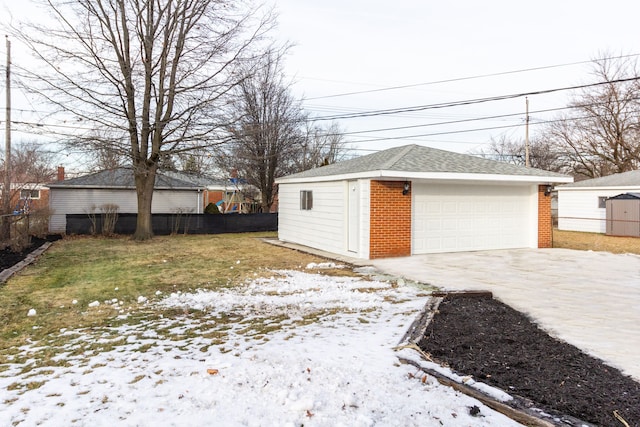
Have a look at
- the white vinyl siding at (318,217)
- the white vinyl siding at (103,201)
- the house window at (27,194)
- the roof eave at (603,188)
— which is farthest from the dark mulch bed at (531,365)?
the white vinyl siding at (103,201)

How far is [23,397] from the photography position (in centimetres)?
296

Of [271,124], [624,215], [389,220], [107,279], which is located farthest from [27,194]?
[624,215]

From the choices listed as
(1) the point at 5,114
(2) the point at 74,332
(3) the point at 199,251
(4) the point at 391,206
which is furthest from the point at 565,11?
(1) the point at 5,114

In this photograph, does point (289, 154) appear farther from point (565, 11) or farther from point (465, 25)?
point (565, 11)

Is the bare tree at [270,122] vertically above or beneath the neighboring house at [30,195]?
above

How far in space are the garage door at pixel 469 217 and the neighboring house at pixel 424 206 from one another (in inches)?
1.1

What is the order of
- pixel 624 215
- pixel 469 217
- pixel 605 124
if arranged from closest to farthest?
pixel 469 217 → pixel 624 215 → pixel 605 124

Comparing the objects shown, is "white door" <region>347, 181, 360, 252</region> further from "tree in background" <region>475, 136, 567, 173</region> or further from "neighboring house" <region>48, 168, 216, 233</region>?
"tree in background" <region>475, 136, 567, 173</region>

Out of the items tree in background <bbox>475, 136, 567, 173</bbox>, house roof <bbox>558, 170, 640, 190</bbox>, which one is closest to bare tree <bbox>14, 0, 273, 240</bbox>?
house roof <bbox>558, 170, 640, 190</bbox>

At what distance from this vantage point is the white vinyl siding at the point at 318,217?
11773 mm

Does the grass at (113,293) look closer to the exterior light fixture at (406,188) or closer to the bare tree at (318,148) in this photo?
the exterior light fixture at (406,188)

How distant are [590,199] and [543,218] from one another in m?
10.6

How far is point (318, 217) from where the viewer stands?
13.2 m

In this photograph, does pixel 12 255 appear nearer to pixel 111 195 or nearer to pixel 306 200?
pixel 306 200
